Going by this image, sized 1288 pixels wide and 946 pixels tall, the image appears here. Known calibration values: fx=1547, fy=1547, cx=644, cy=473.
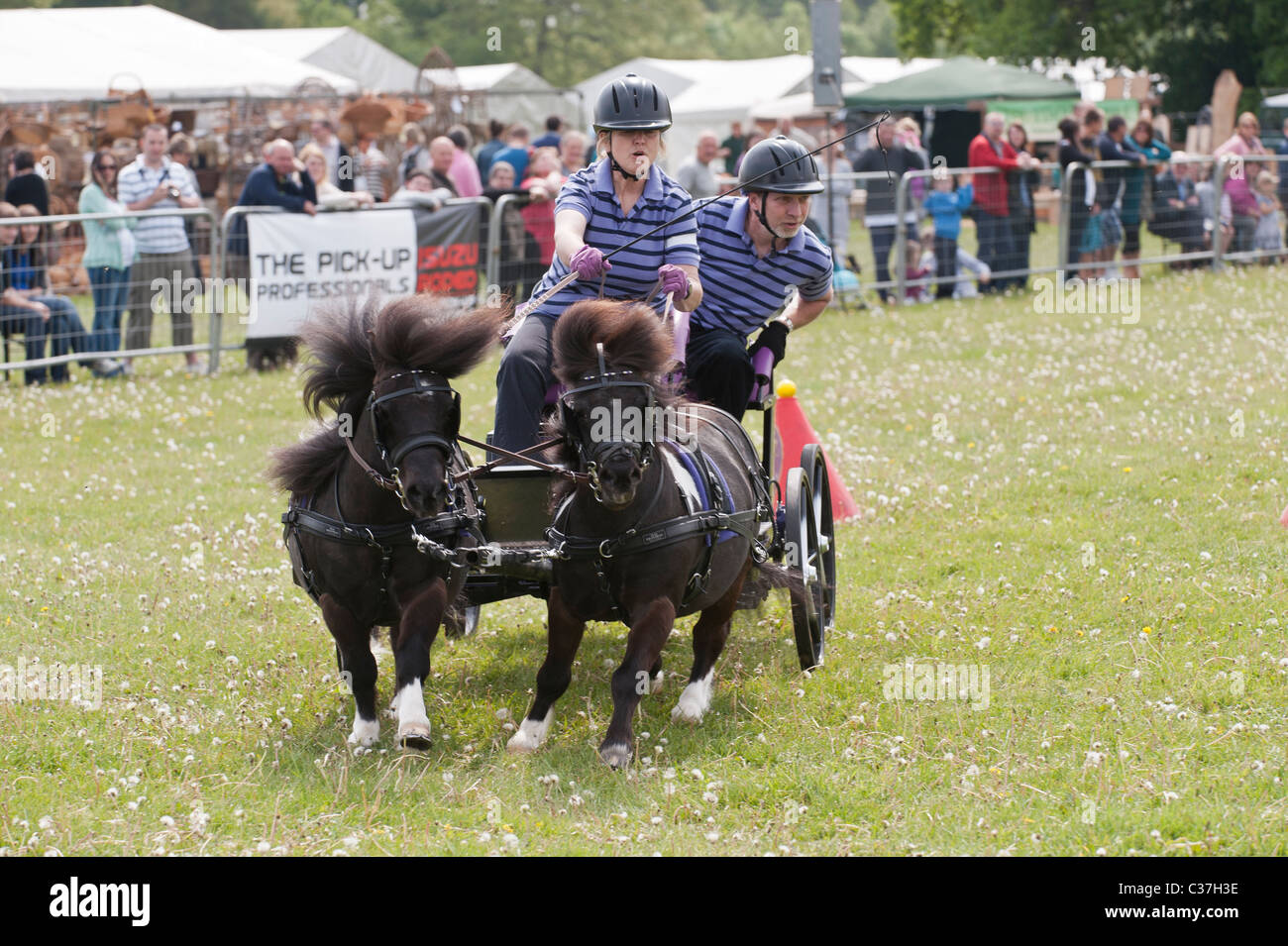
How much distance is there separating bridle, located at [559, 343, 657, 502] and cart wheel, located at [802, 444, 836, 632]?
6.89 ft

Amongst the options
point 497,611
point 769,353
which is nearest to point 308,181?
point 497,611

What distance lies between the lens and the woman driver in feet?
20.0

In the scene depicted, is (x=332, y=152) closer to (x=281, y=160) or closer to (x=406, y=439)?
(x=281, y=160)

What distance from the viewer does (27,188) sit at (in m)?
15.7

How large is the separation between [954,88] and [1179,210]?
5.91 metres

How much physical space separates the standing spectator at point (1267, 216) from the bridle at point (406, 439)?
67.1 feet

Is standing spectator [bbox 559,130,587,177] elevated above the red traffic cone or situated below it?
above

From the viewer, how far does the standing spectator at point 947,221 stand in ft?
62.3

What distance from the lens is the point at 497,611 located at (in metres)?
8.04

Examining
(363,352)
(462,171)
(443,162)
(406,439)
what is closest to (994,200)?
(462,171)

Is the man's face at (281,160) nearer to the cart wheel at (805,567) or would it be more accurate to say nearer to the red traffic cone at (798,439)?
the red traffic cone at (798,439)

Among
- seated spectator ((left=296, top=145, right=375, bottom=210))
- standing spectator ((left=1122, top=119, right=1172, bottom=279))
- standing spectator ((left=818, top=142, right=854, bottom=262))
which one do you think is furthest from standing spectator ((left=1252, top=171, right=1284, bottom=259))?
seated spectator ((left=296, top=145, right=375, bottom=210))

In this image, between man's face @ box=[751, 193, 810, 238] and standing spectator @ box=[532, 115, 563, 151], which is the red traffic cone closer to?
man's face @ box=[751, 193, 810, 238]
